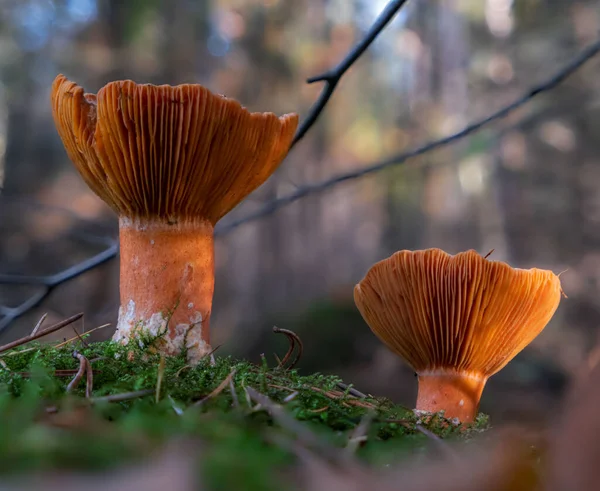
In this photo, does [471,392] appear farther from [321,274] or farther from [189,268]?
[321,274]

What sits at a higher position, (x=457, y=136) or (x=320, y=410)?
(x=457, y=136)

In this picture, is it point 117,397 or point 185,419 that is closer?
point 185,419

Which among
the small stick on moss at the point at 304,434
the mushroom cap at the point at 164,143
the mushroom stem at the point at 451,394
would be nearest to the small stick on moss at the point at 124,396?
the small stick on moss at the point at 304,434

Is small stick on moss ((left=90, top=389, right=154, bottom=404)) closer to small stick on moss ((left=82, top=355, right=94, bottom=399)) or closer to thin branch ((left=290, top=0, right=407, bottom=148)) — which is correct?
small stick on moss ((left=82, top=355, right=94, bottom=399))

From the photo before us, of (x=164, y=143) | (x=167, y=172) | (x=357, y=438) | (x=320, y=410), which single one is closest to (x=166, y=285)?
(x=167, y=172)

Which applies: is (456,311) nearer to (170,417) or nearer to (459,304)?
(459,304)
